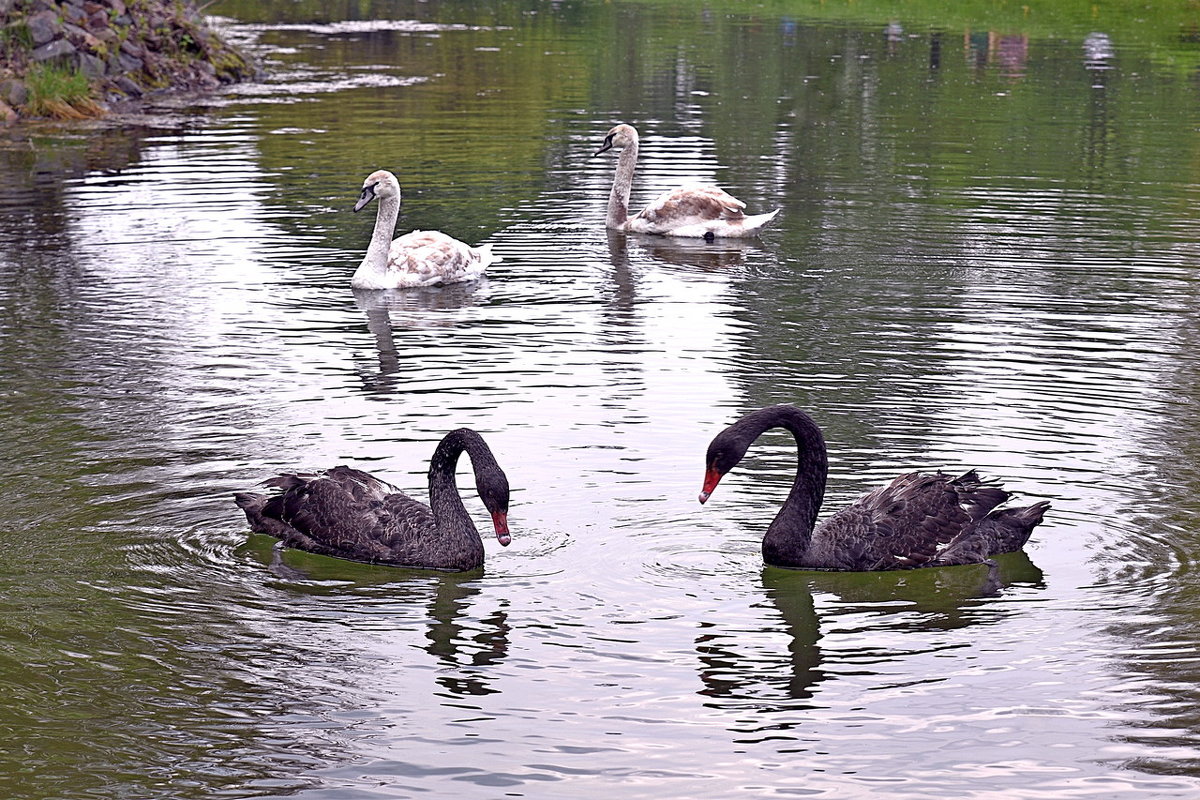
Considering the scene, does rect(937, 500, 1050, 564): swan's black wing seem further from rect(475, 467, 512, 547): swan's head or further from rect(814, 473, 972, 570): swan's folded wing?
rect(475, 467, 512, 547): swan's head

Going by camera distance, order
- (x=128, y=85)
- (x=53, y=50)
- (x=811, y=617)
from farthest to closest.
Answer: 1. (x=128, y=85)
2. (x=53, y=50)
3. (x=811, y=617)

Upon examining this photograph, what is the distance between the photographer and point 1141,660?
9.48m

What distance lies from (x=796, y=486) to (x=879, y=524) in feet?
2.01

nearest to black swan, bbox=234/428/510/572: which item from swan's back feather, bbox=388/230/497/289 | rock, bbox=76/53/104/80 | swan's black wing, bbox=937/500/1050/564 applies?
swan's black wing, bbox=937/500/1050/564

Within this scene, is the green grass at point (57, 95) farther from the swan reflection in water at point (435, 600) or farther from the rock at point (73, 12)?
the swan reflection in water at point (435, 600)

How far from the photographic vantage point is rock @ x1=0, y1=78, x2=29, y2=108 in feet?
114

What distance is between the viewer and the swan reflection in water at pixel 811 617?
927 centimetres

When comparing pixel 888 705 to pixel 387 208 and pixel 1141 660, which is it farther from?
pixel 387 208

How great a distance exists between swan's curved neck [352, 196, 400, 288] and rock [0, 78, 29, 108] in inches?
706

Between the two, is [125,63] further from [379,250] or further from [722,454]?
[722,454]

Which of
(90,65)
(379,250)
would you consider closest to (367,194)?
(379,250)

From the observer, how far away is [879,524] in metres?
11.1

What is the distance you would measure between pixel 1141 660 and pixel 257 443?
24.1 ft

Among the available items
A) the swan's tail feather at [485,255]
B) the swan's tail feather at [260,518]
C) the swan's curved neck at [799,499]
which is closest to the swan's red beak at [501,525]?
the swan's tail feather at [260,518]
